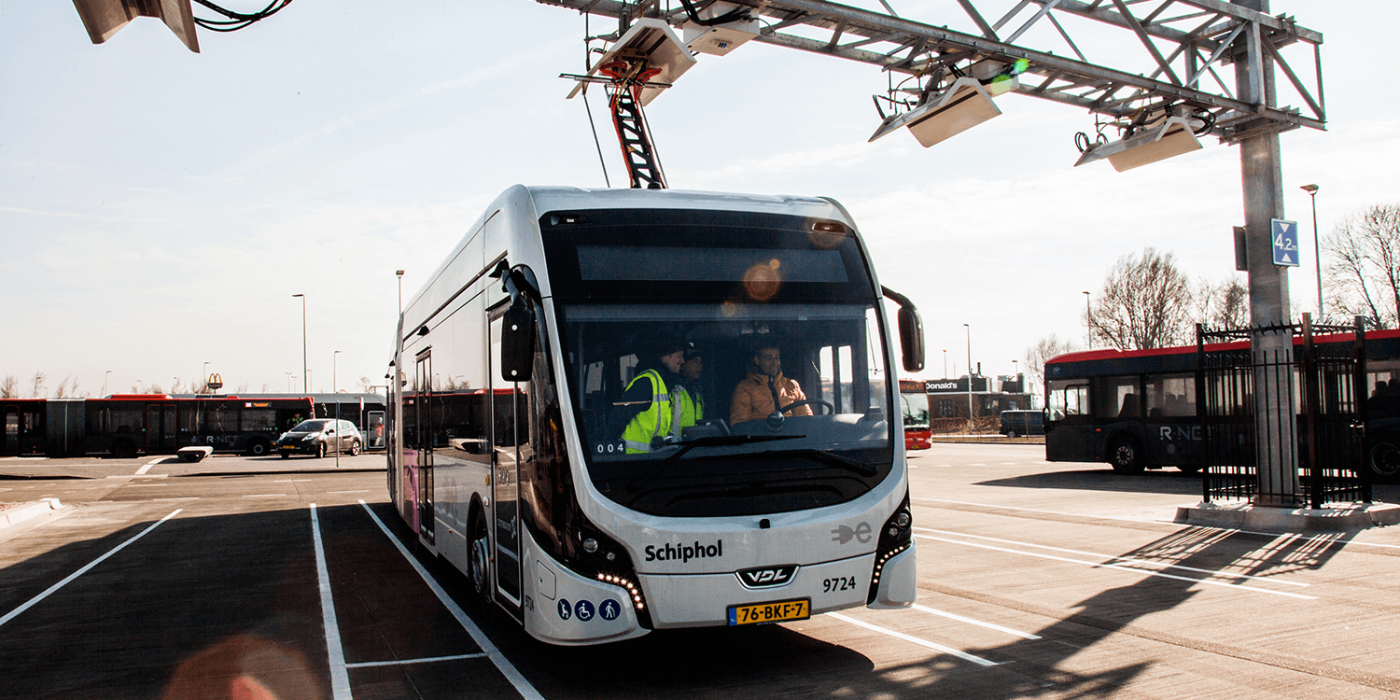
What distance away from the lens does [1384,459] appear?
747 inches

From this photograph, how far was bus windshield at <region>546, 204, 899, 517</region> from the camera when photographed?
5.65 m

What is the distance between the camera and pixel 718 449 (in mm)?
5707

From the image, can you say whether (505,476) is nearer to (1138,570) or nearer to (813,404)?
(813,404)

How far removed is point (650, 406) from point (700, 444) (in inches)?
14.6

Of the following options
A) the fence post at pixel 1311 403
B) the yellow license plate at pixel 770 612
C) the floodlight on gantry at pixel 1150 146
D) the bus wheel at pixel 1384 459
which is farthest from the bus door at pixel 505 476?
the bus wheel at pixel 1384 459

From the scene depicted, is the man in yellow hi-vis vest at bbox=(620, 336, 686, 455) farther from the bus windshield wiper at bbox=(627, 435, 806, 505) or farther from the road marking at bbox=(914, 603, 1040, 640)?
the road marking at bbox=(914, 603, 1040, 640)

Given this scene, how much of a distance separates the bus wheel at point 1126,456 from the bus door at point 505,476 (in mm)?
20126

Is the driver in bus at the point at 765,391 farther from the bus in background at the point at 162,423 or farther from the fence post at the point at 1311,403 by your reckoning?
the bus in background at the point at 162,423

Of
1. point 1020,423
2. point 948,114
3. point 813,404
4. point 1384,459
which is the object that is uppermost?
point 948,114

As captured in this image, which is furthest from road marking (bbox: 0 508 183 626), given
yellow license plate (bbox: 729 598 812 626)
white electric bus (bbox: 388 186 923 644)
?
yellow license plate (bbox: 729 598 812 626)

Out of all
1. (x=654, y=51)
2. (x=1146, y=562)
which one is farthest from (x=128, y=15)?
(x=1146, y=562)

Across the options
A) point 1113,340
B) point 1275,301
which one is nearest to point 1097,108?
point 1275,301

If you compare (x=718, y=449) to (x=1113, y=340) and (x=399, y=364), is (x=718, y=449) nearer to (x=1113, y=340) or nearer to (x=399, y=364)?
(x=399, y=364)

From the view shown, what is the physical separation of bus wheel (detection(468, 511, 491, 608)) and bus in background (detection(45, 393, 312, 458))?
40137mm
